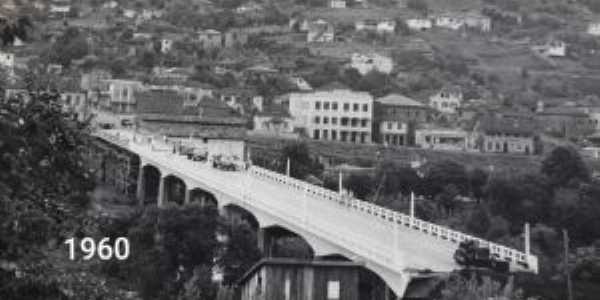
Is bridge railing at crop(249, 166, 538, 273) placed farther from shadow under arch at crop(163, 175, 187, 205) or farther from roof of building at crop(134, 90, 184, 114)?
roof of building at crop(134, 90, 184, 114)

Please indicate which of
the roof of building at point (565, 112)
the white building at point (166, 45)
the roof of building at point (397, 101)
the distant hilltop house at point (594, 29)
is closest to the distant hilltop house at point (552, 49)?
the distant hilltop house at point (594, 29)

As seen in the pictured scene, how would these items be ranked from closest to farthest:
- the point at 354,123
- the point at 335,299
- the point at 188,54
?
the point at 335,299, the point at 354,123, the point at 188,54

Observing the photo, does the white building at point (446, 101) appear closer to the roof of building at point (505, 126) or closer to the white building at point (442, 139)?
the roof of building at point (505, 126)

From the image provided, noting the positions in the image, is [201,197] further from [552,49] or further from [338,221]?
[552,49]

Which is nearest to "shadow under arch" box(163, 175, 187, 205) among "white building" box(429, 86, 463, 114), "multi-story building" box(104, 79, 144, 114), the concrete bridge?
the concrete bridge

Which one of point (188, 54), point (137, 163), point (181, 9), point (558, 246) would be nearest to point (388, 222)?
point (558, 246)

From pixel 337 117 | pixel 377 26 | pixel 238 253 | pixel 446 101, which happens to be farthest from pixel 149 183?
pixel 377 26

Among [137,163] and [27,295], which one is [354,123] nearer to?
[137,163]
